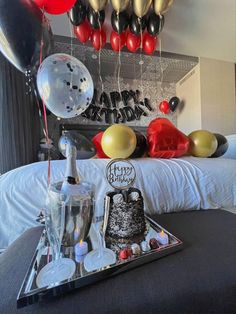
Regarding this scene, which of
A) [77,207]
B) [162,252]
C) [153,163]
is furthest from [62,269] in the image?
[153,163]

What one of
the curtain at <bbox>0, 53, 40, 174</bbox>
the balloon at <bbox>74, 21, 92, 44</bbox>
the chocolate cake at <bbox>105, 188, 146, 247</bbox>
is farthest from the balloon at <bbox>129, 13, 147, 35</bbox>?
the chocolate cake at <bbox>105, 188, 146, 247</bbox>

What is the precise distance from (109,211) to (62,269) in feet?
0.80

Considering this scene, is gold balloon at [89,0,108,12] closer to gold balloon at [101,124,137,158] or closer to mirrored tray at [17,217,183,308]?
gold balloon at [101,124,137,158]

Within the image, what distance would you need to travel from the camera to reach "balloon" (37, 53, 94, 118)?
0.91 metres

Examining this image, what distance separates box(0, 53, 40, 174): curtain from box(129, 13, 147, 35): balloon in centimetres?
132

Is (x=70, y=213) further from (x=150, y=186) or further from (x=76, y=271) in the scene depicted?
(x=150, y=186)

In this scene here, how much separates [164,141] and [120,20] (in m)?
1.58

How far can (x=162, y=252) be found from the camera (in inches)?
22.6

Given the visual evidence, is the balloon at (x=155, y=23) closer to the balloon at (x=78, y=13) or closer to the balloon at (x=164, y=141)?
the balloon at (x=78, y=13)

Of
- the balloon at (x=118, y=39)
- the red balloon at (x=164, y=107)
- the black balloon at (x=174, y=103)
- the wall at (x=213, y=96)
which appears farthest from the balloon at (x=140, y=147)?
the black balloon at (x=174, y=103)

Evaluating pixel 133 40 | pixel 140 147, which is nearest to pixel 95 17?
pixel 133 40

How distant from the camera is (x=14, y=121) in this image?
7.07 feet

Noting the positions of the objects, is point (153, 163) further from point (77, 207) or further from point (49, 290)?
point (49, 290)

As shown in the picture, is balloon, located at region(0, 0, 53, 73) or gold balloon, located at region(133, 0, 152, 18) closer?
balloon, located at region(0, 0, 53, 73)
